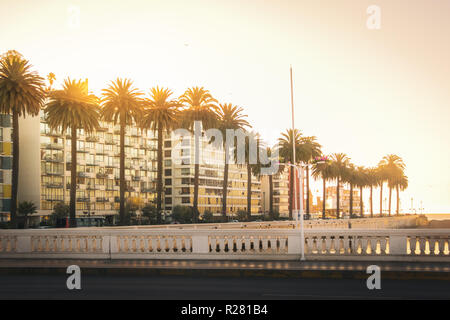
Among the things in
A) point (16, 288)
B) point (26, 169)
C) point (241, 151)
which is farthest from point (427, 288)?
point (26, 169)

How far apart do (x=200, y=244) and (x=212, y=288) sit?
6366 millimetres

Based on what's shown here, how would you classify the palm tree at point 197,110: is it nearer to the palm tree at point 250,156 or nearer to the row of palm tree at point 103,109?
the row of palm tree at point 103,109

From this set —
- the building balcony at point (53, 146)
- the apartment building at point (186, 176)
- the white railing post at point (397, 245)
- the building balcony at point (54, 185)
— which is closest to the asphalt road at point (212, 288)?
the white railing post at point (397, 245)

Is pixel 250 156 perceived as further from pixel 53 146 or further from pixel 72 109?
pixel 53 146

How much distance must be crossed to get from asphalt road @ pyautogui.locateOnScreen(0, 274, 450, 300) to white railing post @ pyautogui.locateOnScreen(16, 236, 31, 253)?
5.44 meters

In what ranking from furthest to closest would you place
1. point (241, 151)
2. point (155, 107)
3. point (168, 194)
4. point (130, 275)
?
point (168, 194) → point (241, 151) → point (155, 107) → point (130, 275)

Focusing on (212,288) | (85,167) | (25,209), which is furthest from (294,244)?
(85,167)

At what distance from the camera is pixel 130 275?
18.6 metres

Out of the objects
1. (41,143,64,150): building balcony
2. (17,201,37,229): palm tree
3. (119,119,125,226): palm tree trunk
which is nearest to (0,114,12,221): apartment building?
(17,201,37,229): palm tree

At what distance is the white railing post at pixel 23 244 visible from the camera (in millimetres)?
23469

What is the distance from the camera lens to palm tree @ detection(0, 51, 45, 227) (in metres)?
55.5

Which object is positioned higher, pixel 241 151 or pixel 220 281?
pixel 241 151
